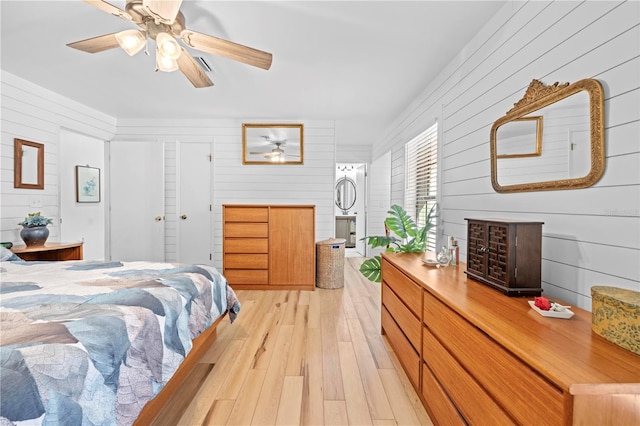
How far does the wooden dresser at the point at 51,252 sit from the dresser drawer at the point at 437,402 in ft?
12.2

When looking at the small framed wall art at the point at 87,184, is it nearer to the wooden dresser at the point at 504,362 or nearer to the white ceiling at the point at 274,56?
the white ceiling at the point at 274,56

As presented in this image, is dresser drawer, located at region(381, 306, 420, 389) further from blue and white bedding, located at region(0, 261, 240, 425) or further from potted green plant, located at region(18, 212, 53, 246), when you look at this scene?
potted green plant, located at region(18, 212, 53, 246)

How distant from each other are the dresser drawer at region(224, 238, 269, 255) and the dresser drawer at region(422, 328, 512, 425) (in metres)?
2.76

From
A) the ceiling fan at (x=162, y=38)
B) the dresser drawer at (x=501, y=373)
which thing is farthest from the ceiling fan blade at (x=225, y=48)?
the dresser drawer at (x=501, y=373)

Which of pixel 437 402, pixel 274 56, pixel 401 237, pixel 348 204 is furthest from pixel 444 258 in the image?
pixel 348 204

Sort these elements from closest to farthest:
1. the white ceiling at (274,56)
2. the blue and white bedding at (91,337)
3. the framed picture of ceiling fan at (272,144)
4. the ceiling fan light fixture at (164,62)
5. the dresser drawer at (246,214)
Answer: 1. the blue and white bedding at (91,337)
2. the ceiling fan light fixture at (164,62)
3. the white ceiling at (274,56)
4. the dresser drawer at (246,214)
5. the framed picture of ceiling fan at (272,144)

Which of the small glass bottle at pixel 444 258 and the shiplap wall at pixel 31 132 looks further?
the shiplap wall at pixel 31 132

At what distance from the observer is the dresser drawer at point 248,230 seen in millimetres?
3994

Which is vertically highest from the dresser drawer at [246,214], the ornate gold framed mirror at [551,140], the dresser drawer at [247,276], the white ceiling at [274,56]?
the white ceiling at [274,56]

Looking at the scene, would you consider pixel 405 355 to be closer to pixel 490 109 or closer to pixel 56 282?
pixel 490 109

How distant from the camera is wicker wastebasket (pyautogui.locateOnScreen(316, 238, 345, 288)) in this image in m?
4.10

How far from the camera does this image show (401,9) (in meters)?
2.00

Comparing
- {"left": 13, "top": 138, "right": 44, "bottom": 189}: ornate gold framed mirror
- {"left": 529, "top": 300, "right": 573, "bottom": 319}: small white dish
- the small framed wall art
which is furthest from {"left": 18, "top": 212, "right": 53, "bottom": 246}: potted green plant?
{"left": 529, "top": 300, "right": 573, "bottom": 319}: small white dish

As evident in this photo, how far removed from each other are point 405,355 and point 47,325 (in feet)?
6.42
